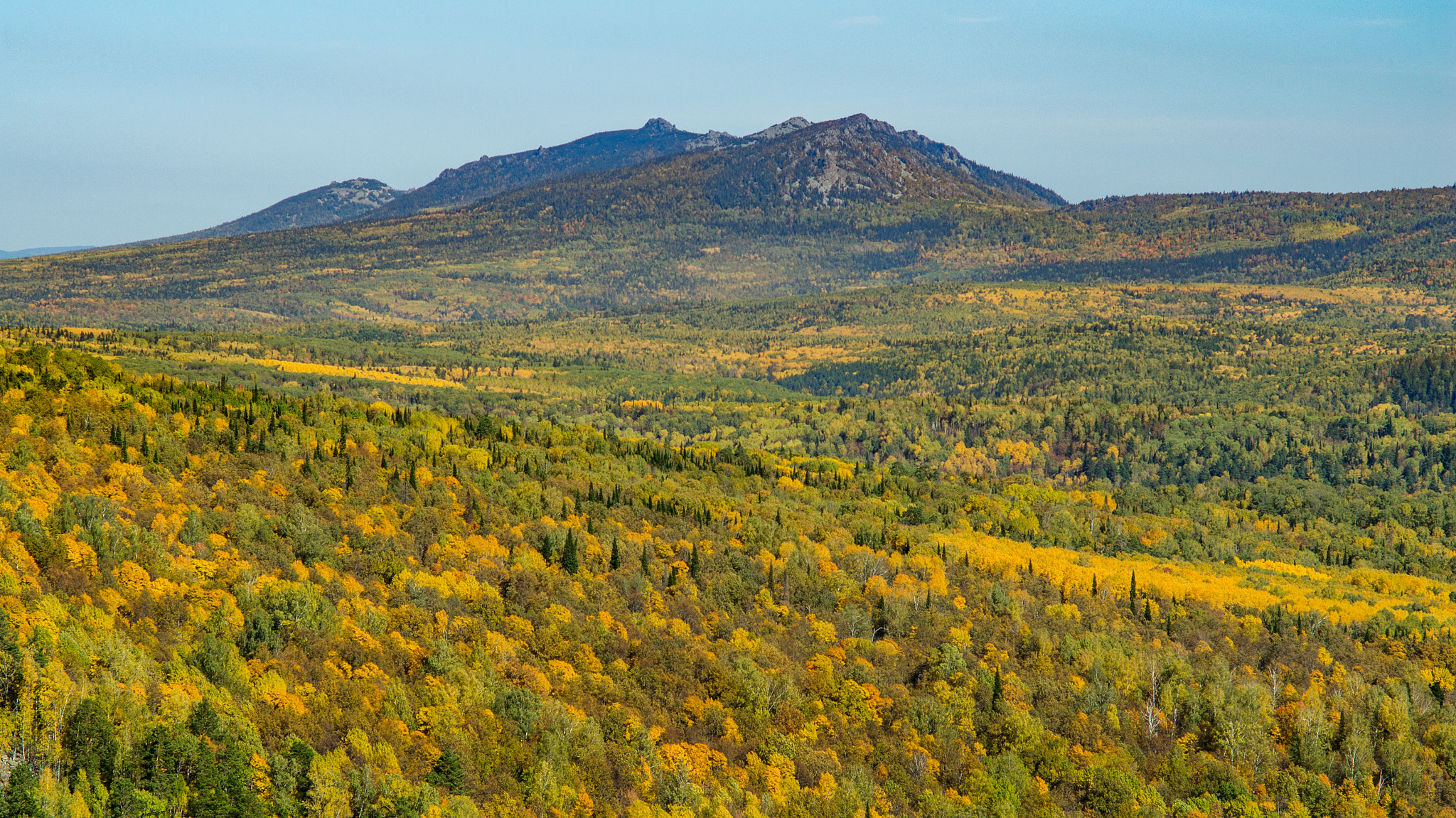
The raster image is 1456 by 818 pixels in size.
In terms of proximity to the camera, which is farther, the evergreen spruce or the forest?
the evergreen spruce

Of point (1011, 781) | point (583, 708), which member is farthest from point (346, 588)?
point (1011, 781)

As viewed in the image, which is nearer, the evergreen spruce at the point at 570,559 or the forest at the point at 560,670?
the forest at the point at 560,670

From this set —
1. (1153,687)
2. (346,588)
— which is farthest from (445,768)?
(1153,687)

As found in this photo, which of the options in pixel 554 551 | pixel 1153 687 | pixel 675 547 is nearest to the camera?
pixel 1153 687

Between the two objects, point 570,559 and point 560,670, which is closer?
point 560,670

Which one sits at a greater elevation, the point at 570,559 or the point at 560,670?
the point at 570,559

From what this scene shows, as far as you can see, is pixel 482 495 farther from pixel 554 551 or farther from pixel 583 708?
pixel 583 708

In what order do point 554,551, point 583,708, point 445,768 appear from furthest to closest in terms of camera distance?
point 554,551 → point 583,708 → point 445,768

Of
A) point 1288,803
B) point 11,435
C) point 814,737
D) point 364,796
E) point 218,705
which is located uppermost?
point 11,435

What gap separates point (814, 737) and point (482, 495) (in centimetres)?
7533

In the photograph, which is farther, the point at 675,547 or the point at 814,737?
the point at 675,547

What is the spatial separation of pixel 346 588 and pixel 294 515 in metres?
18.5

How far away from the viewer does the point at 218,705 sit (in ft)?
381

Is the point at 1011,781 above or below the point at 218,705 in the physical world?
below
